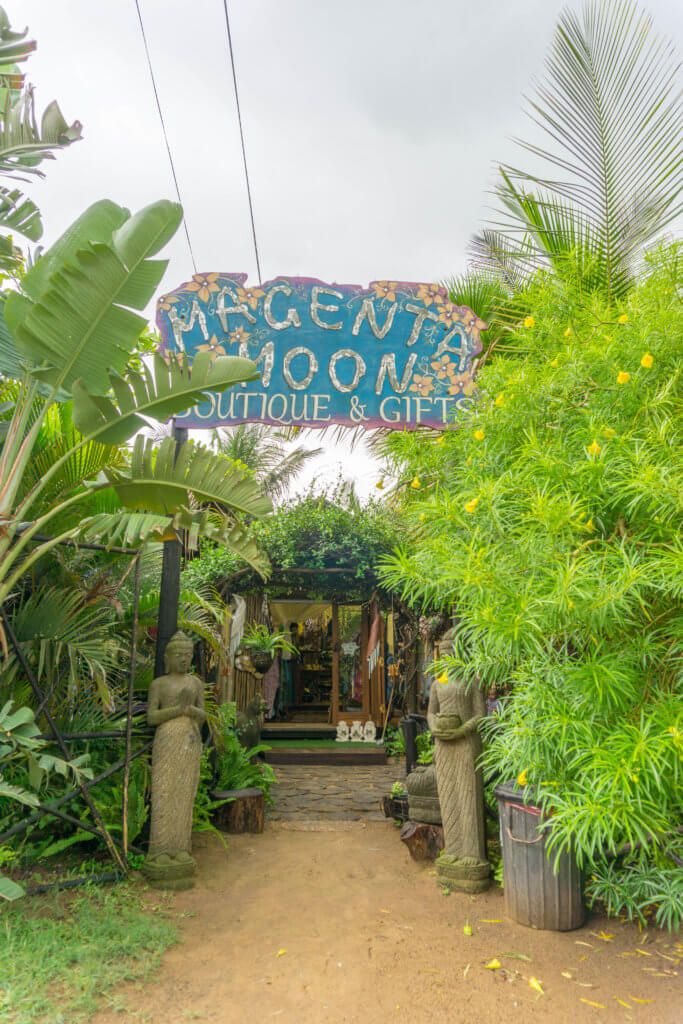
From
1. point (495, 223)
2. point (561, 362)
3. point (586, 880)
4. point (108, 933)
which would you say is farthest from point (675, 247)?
point (108, 933)

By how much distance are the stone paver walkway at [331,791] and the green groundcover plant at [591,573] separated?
10.3 feet

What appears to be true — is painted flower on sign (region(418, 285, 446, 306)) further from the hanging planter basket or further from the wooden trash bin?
the hanging planter basket

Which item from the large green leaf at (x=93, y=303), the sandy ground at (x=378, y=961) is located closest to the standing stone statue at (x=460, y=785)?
the sandy ground at (x=378, y=961)

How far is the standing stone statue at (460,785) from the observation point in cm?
452

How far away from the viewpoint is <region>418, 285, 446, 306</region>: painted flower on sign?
553cm

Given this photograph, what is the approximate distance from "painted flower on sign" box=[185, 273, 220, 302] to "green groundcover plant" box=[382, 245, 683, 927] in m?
2.66

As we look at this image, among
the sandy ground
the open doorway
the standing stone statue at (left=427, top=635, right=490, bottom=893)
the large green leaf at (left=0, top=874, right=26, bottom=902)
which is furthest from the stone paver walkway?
the open doorway

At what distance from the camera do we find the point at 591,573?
2797 mm

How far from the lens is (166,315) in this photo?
5.38 m

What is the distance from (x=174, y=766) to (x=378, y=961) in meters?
1.89

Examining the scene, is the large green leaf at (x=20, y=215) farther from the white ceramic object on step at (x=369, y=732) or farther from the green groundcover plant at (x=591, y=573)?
the white ceramic object on step at (x=369, y=732)

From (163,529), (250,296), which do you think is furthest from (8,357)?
(250,296)

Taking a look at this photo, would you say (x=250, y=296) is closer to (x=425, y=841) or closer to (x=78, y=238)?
(x=78, y=238)

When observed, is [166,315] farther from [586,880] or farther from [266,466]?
[266,466]
